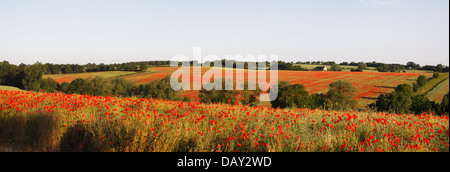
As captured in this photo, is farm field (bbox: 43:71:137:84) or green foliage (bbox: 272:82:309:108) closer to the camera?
green foliage (bbox: 272:82:309:108)

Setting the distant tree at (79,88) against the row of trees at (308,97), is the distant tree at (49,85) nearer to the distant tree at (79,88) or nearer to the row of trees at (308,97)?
the distant tree at (79,88)

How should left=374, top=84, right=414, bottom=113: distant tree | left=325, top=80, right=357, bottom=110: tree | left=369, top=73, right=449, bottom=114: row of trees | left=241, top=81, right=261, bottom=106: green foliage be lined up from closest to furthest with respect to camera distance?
left=369, top=73, right=449, bottom=114: row of trees
left=374, top=84, right=414, bottom=113: distant tree
left=325, top=80, right=357, bottom=110: tree
left=241, top=81, right=261, bottom=106: green foliage

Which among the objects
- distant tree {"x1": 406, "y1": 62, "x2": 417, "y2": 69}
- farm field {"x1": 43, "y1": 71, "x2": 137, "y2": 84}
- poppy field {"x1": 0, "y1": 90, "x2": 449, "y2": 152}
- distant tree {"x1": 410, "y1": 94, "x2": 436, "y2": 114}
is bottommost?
distant tree {"x1": 410, "y1": 94, "x2": 436, "y2": 114}

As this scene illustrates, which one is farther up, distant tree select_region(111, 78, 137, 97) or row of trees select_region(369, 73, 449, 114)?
distant tree select_region(111, 78, 137, 97)

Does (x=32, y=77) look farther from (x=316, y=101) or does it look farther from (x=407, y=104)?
(x=407, y=104)

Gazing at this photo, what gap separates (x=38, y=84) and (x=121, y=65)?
1329 inches

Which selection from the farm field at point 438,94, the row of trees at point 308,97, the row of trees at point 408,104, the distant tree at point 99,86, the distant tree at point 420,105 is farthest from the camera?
the distant tree at point 99,86

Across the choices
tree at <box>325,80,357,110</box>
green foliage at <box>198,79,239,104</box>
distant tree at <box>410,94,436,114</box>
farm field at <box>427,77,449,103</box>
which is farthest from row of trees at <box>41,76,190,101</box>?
farm field at <box>427,77,449,103</box>

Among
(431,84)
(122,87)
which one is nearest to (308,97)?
(122,87)

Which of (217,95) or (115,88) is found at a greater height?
(115,88)

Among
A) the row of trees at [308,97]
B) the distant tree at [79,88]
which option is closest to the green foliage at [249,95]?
the row of trees at [308,97]

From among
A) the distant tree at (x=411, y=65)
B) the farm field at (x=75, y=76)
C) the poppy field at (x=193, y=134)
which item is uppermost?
the distant tree at (x=411, y=65)

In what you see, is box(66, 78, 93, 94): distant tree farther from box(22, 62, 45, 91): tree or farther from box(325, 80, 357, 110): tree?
box(325, 80, 357, 110): tree
